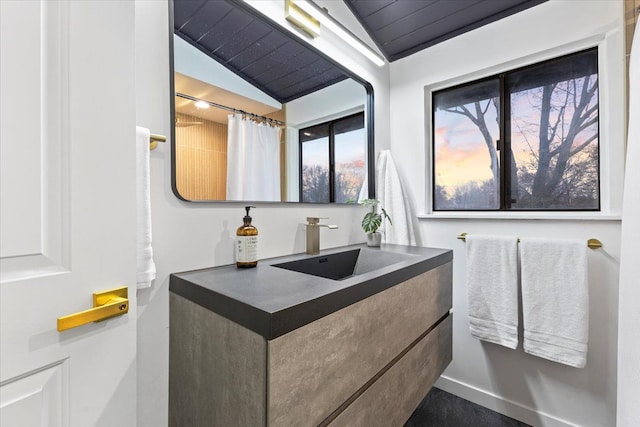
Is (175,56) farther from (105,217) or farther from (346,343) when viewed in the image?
(346,343)

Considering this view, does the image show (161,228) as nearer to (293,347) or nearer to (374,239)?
(293,347)

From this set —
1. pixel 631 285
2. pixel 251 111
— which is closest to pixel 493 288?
pixel 631 285

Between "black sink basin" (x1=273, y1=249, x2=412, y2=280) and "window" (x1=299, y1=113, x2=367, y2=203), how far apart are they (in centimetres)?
29

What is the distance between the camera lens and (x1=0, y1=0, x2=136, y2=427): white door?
469mm

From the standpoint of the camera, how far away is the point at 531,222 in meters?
1.46

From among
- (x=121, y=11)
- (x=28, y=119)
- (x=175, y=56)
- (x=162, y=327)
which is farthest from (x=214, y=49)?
(x=162, y=327)

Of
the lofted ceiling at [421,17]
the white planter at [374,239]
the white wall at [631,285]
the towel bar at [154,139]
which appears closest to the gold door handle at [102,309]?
the towel bar at [154,139]

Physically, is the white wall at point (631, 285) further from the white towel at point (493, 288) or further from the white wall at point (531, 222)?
the white towel at point (493, 288)

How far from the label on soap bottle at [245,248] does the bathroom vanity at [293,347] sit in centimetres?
5

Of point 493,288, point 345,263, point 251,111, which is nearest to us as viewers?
point 251,111

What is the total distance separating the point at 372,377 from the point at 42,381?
2.49 feet

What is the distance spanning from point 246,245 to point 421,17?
1.59m

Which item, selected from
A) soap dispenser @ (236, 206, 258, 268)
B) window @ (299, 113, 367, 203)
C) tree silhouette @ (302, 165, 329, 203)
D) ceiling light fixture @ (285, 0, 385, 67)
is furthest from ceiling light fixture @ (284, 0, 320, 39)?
soap dispenser @ (236, 206, 258, 268)

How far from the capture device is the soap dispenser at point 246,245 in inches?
38.9
